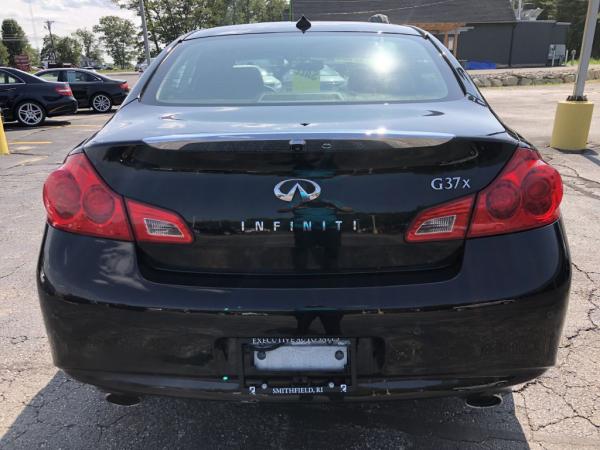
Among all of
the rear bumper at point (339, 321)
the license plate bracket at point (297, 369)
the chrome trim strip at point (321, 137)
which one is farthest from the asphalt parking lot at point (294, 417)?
the chrome trim strip at point (321, 137)

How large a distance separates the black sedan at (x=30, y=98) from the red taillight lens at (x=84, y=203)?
12.9 meters

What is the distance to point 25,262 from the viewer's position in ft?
13.7

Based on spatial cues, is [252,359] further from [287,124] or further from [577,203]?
[577,203]

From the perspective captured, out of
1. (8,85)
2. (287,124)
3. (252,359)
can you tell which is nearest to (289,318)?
(252,359)

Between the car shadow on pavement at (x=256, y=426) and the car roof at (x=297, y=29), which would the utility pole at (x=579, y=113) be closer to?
the car roof at (x=297, y=29)

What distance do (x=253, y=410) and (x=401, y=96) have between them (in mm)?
1530

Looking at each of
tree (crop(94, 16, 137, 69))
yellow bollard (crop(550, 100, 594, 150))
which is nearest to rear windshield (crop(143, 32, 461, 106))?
yellow bollard (crop(550, 100, 594, 150))

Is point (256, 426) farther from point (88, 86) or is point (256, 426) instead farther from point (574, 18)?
point (574, 18)

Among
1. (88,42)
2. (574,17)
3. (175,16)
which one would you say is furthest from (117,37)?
(574,17)

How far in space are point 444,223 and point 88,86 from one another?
1628cm

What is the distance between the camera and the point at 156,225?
5.68 feet

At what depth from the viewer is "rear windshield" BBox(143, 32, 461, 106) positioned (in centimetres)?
236

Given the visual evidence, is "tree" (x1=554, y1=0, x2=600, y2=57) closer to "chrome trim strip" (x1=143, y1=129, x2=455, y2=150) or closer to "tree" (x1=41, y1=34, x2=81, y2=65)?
"chrome trim strip" (x1=143, y1=129, x2=455, y2=150)

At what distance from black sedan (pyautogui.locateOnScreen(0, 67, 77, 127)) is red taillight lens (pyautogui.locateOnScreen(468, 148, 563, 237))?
44.9ft
